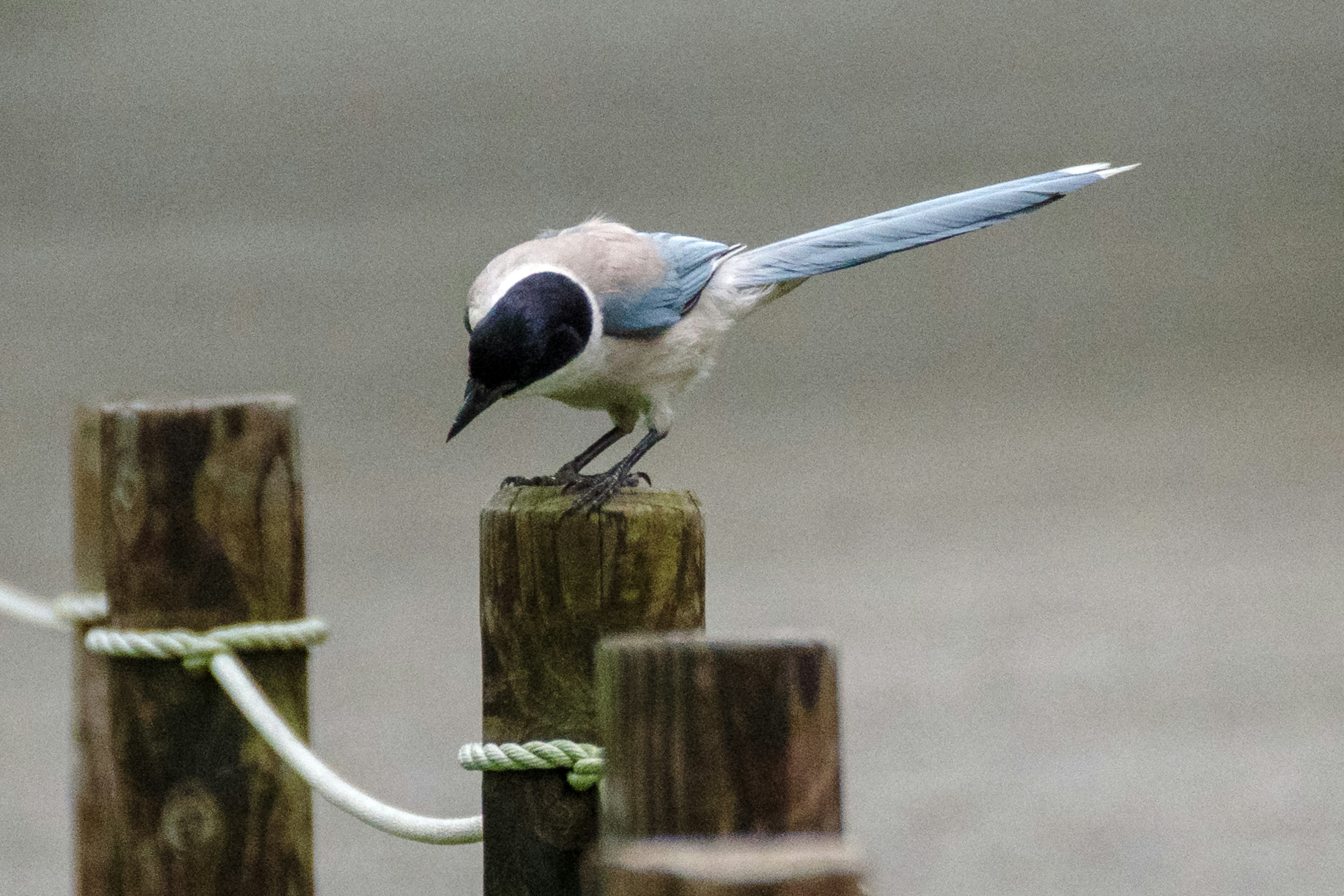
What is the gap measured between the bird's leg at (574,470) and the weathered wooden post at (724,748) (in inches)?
25.6

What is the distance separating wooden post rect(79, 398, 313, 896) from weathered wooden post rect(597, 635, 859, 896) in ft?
2.47

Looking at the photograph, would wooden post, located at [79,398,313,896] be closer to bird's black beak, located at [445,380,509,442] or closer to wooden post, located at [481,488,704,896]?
bird's black beak, located at [445,380,509,442]

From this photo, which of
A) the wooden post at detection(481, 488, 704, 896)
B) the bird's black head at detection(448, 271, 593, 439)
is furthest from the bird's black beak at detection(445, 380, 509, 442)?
the wooden post at detection(481, 488, 704, 896)

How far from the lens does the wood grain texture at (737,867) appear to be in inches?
26.6

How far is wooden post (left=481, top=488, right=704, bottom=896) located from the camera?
41.3 inches

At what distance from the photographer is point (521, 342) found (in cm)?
141

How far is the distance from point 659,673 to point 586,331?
851 millimetres

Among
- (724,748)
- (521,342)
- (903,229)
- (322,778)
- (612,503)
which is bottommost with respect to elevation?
(322,778)

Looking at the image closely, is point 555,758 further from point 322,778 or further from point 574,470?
point 574,470

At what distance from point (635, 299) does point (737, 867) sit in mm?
976

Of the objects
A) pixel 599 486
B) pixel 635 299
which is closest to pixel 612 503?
pixel 599 486

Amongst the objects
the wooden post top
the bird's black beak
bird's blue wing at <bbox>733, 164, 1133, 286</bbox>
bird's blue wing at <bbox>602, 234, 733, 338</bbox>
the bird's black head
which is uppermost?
bird's blue wing at <bbox>733, 164, 1133, 286</bbox>

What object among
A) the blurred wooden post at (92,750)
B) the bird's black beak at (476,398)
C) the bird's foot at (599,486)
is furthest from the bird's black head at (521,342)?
the blurred wooden post at (92,750)

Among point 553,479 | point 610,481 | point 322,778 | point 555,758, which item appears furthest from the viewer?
point 553,479
